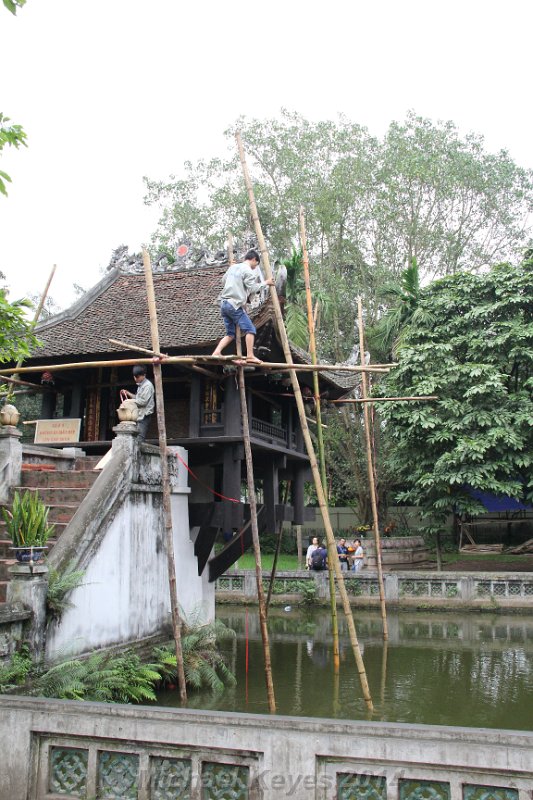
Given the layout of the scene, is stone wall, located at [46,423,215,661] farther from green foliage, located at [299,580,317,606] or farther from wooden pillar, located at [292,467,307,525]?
green foliage, located at [299,580,317,606]

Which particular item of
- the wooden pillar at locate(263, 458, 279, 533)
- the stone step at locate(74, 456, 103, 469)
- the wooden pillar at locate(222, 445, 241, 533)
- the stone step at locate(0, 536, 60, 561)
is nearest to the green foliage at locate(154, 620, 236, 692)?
the wooden pillar at locate(222, 445, 241, 533)

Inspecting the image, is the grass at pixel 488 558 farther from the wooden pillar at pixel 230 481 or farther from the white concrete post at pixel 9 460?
the white concrete post at pixel 9 460

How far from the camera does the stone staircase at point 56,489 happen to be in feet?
28.1

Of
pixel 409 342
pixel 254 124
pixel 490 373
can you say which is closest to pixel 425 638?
pixel 490 373

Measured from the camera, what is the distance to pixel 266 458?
1345 cm

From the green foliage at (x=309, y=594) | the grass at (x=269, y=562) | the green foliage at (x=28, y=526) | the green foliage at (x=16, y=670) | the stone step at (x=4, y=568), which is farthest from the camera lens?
the grass at (x=269, y=562)

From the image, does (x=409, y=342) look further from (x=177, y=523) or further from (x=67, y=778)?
(x=67, y=778)

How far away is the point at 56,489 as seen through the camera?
30.3ft

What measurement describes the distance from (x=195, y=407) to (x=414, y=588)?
29.5 feet

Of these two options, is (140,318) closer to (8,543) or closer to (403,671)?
(8,543)

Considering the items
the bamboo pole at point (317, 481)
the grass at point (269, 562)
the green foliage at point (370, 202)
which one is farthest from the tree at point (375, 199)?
the bamboo pole at point (317, 481)

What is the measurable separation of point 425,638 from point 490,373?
8646 millimetres

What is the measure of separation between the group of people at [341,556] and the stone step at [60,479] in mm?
11015

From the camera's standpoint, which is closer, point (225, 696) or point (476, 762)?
point (476, 762)
